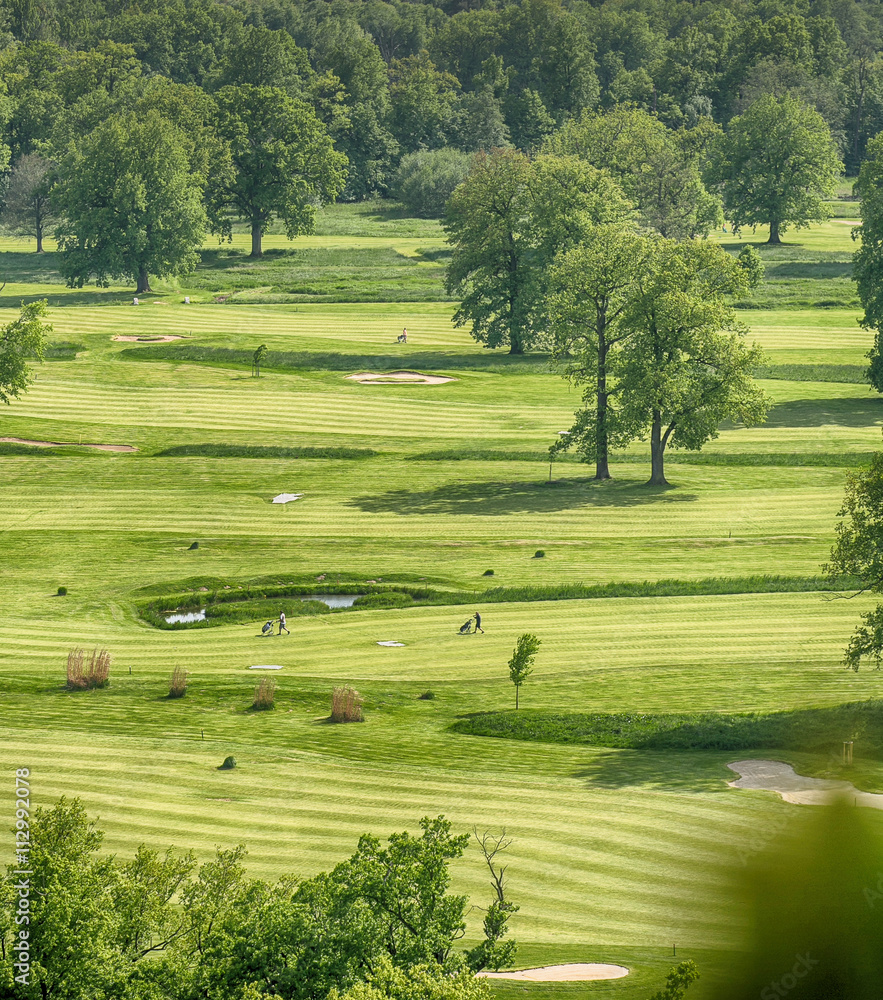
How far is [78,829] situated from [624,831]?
14404 millimetres

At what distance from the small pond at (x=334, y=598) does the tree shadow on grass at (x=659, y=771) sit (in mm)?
21423

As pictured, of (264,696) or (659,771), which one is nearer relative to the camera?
(659,771)

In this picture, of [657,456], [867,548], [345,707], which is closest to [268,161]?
[657,456]

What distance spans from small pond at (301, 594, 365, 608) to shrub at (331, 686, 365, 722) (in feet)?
50.1

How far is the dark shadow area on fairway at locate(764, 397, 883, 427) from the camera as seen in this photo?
314 ft

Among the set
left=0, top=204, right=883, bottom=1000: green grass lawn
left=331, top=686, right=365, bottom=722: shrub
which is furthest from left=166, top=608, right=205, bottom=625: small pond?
left=331, top=686, right=365, bottom=722: shrub

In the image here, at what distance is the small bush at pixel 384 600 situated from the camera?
198 ft

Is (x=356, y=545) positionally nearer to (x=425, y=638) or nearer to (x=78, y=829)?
(x=425, y=638)

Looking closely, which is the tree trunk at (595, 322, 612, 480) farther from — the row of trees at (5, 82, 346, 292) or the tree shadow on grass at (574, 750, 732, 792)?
the row of trees at (5, 82, 346, 292)

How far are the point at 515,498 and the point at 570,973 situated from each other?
53930 millimetres

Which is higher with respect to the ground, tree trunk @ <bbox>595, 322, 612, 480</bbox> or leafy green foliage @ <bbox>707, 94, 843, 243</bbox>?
leafy green foliage @ <bbox>707, 94, 843, 243</bbox>

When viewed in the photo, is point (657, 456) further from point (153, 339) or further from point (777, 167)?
point (777, 167)

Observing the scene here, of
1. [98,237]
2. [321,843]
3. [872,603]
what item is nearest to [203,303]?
[98,237]

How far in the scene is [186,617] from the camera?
59969mm
